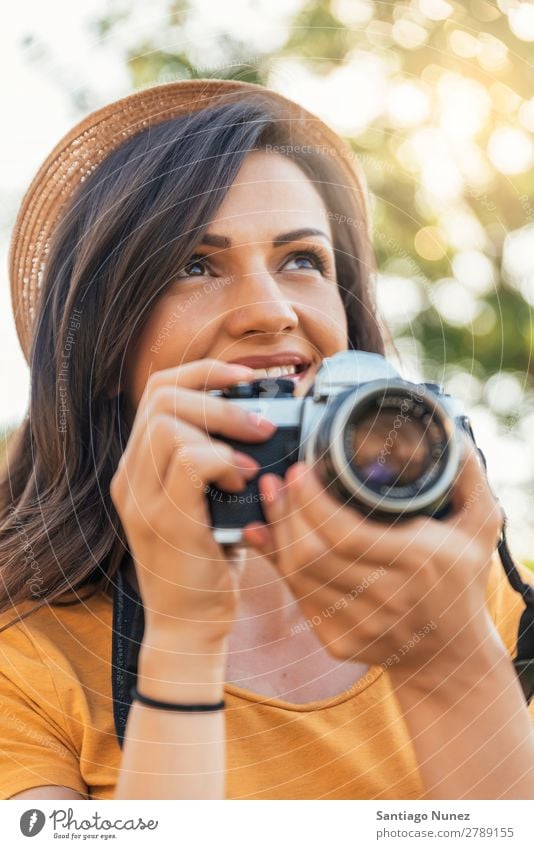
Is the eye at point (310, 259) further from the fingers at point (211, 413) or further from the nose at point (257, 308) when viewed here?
the fingers at point (211, 413)

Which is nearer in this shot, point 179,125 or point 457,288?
point 179,125

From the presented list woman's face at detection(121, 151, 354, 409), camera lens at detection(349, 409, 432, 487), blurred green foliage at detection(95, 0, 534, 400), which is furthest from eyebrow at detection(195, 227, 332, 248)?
camera lens at detection(349, 409, 432, 487)

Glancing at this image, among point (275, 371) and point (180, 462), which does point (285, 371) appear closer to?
point (275, 371)

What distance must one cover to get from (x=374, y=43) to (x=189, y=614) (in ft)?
2.02

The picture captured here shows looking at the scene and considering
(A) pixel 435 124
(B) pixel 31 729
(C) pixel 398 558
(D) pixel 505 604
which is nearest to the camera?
(C) pixel 398 558

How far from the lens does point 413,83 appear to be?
854mm

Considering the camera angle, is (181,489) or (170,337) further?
(170,337)

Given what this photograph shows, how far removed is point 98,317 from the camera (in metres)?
0.65

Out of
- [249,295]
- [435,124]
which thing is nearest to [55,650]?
[249,295]

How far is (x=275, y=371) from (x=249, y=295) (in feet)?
0.19

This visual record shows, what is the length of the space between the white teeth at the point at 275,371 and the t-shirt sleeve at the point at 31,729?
0.25 meters

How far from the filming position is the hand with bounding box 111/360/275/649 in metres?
0.48
